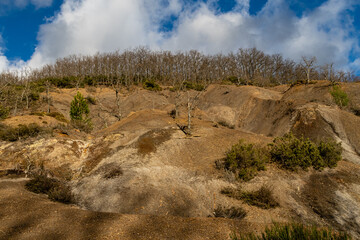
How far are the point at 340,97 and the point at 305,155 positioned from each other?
1463cm

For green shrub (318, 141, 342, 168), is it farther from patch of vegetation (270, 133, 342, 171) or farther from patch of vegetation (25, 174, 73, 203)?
patch of vegetation (25, 174, 73, 203)

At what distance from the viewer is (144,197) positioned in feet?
27.5

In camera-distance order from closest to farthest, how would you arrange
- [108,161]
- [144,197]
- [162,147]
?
[144,197] → [108,161] → [162,147]

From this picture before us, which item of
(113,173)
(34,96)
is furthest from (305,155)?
(34,96)

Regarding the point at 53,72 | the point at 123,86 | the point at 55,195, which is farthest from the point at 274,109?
the point at 53,72

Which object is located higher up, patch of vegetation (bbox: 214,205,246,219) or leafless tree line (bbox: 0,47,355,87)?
leafless tree line (bbox: 0,47,355,87)

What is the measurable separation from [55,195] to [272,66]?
7125 centimetres

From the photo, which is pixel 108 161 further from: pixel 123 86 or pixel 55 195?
pixel 123 86

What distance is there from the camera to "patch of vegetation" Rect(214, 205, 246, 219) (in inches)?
288

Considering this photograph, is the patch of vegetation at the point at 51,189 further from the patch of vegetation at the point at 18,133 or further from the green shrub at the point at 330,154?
the green shrub at the point at 330,154

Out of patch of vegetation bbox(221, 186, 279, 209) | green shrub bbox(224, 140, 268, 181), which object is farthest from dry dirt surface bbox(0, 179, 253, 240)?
green shrub bbox(224, 140, 268, 181)

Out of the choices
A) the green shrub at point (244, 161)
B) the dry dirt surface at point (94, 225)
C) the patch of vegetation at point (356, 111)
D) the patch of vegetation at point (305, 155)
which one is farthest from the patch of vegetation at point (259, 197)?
the patch of vegetation at point (356, 111)

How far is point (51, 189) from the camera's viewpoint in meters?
8.57

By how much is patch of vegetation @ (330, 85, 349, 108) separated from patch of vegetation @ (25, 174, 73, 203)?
2259 centimetres
